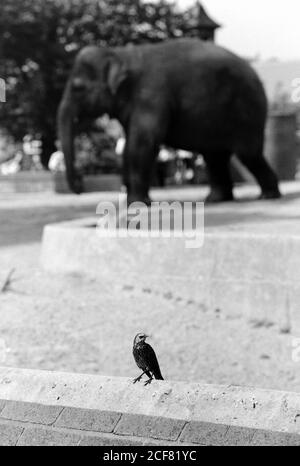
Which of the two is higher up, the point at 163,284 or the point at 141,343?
the point at 141,343

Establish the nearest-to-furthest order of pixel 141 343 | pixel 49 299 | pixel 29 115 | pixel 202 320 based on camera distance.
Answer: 1. pixel 141 343
2. pixel 202 320
3. pixel 49 299
4. pixel 29 115

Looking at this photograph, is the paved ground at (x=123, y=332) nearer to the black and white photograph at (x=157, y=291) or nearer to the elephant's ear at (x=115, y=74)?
the black and white photograph at (x=157, y=291)

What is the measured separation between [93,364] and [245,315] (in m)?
1.56

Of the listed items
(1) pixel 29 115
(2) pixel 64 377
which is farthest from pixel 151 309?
(1) pixel 29 115

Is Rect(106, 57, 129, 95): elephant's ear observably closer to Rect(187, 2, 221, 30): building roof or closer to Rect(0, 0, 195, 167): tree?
Rect(0, 0, 195, 167): tree

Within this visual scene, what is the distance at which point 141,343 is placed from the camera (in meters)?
3.30

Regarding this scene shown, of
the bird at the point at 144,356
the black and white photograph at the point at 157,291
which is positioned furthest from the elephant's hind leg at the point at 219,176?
the bird at the point at 144,356

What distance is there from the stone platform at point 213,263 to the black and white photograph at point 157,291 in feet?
0.04

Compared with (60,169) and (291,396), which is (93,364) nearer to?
(291,396)

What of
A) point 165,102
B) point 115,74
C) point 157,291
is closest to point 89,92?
point 115,74

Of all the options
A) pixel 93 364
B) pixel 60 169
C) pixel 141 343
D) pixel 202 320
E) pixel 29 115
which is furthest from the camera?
pixel 29 115

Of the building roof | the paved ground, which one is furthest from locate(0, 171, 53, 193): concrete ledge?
the paved ground

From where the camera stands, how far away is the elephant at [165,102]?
11047mm

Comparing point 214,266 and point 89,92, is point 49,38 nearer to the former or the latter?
point 89,92
